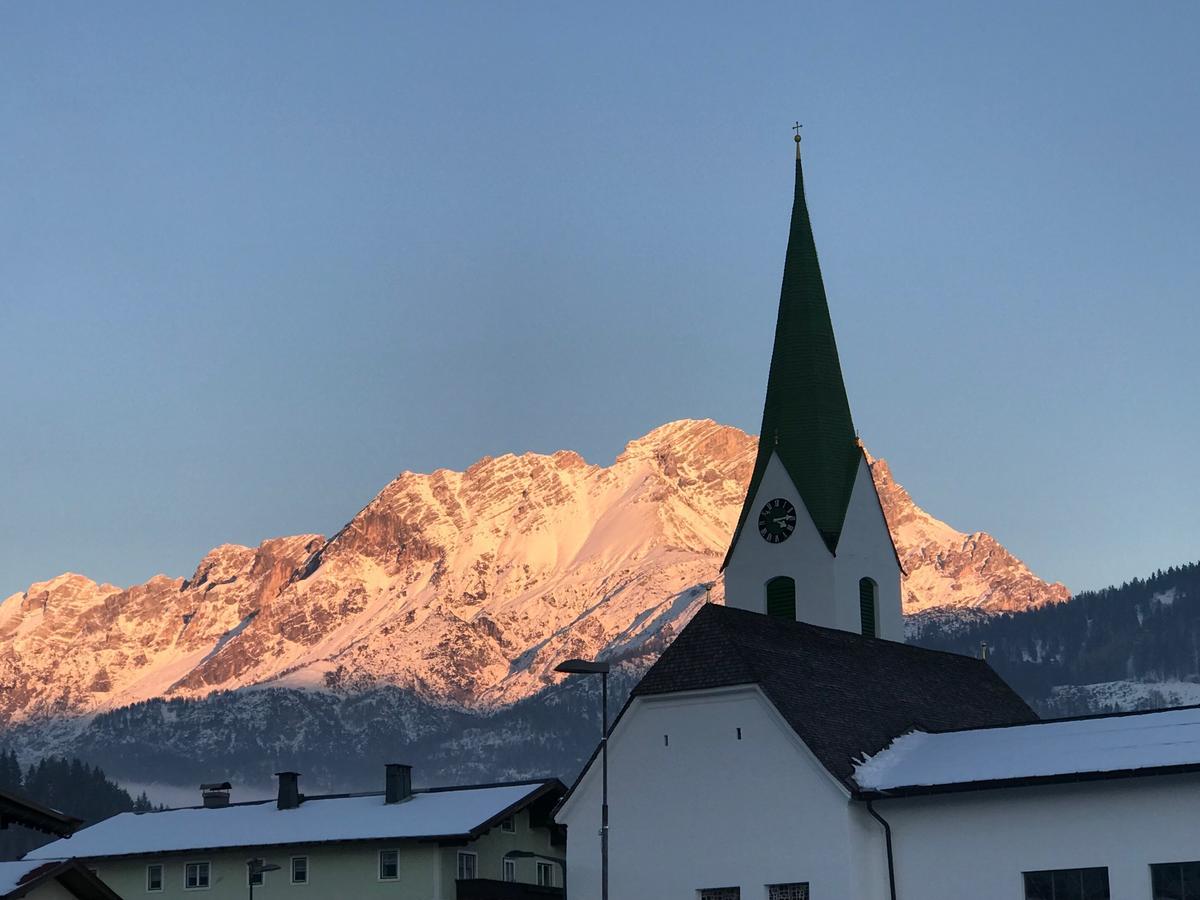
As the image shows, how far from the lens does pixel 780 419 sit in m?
77.8

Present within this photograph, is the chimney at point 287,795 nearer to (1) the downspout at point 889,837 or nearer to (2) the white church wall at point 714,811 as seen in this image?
(2) the white church wall at point 714,811

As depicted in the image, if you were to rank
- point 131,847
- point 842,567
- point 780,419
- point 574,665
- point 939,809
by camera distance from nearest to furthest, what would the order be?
point 574,665
point 939,809
point 842,567
point 780,419
point 131,847

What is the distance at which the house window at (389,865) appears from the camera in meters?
78.8

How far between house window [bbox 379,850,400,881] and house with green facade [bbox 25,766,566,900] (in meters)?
0.04

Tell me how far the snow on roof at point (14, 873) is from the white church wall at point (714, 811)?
722 inches

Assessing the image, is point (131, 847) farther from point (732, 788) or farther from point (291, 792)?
point (732, 788)

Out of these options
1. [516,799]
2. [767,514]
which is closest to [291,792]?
[516,799]

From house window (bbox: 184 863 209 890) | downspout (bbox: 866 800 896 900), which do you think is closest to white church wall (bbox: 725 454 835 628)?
downspout (bbox: 866 800 896 900)

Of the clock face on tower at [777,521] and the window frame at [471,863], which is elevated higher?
the clock face on tower at [777,521]

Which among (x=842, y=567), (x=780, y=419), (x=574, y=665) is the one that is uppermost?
(x=780, y=419)

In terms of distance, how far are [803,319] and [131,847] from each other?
114ft

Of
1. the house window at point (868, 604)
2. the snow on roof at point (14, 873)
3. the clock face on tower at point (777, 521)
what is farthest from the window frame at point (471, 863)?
the snow on roof at point (14, 873)

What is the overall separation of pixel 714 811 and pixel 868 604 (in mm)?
19023

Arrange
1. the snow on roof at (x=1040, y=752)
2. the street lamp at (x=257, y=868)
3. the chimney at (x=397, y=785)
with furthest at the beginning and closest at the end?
1. the chimney at (x=397, y=785)
2. the street lamp at (x=257, y=868)
3. the snow on roof at (x=1040, y=752)
